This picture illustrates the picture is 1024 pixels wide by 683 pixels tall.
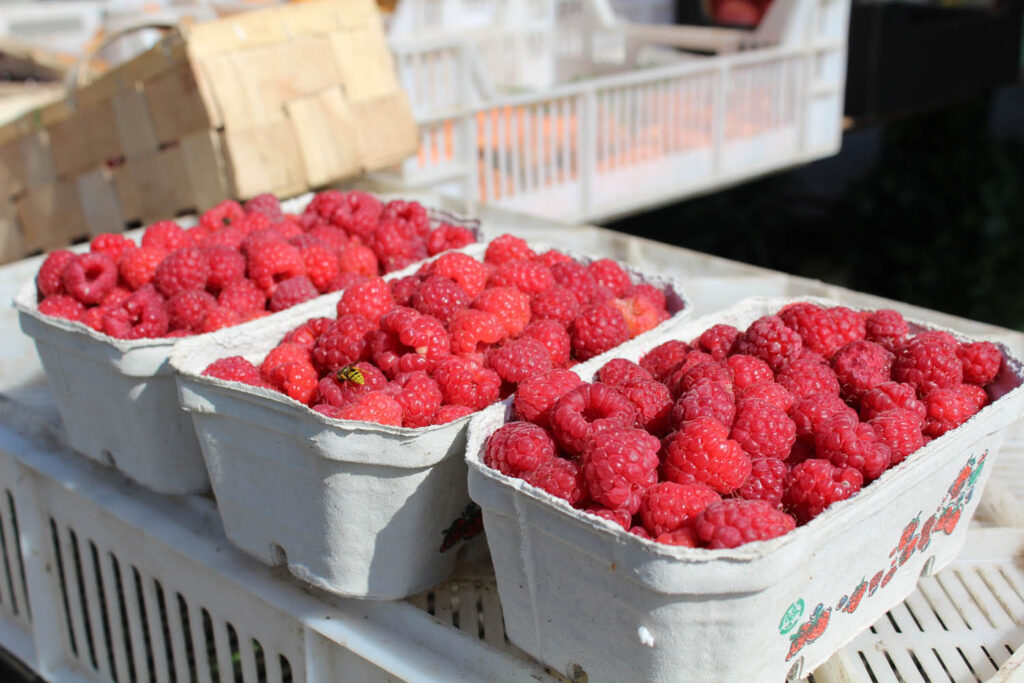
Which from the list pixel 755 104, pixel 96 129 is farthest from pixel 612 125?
pixel 96 129

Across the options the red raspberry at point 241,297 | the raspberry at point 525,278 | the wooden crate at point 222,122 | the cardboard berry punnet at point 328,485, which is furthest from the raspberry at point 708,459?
the wooden crate at point 222,122

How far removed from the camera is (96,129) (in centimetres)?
210

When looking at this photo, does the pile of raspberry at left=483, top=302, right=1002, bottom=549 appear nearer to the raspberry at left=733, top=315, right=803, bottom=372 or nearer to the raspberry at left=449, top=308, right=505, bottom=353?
the raspberry at left=733, top=315, right=803, bottom=372

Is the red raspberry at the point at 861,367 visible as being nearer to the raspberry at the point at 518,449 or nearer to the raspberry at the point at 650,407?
the raspberry at the point at 650,407

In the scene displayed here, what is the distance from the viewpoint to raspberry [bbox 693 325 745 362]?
123 centimetres

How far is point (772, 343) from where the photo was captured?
1.18 metres

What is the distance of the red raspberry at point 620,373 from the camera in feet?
3.69

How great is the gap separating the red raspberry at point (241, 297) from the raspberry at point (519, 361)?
435 mm

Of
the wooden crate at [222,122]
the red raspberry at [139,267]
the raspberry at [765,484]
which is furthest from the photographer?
the wooden crate at [222,122]

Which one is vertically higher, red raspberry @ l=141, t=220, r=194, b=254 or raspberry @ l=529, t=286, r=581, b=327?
red raspberry @ l=141, t=220, r=194, b=254

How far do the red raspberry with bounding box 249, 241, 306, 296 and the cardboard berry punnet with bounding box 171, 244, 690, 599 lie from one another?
9.8 inches

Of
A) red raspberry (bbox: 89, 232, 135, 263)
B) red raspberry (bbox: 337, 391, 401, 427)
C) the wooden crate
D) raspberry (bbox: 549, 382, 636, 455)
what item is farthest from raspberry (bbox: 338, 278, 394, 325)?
the wooden crate

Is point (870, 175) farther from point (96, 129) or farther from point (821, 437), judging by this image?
point (821, 437)

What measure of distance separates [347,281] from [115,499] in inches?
17.7
